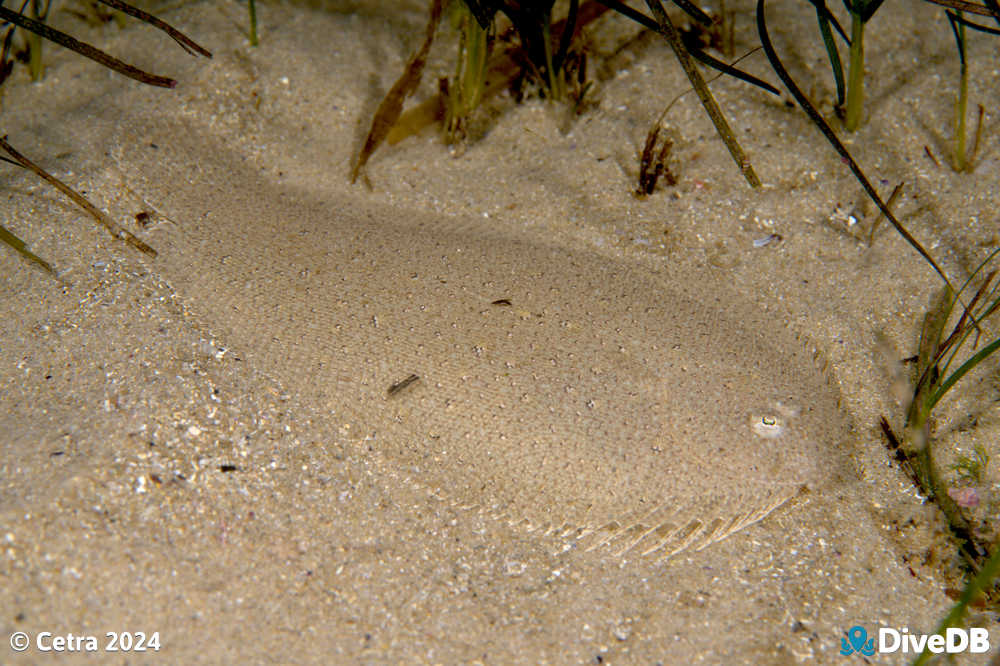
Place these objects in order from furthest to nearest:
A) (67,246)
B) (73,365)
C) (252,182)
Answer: (252,182) → (67,246) → (73,365)

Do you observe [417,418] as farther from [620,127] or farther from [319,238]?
[620,127]

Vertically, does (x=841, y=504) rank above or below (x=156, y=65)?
below

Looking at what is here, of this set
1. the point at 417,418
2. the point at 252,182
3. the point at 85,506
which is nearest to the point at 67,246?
the point at 252,182

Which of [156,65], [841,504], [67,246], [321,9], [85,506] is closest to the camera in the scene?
[85,506]
